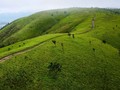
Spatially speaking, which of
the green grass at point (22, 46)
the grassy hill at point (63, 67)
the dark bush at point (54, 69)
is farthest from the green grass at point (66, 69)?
the green grass at point (22, 46)

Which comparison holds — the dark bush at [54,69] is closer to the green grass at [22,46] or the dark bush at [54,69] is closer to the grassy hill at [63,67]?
the grassy hill at [63,67]

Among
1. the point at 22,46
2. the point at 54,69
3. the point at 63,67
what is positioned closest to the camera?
the point at 54,69

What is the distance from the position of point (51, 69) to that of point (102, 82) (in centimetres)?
1462

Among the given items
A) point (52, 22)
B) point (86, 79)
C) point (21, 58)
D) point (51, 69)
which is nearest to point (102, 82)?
point (86, 79)

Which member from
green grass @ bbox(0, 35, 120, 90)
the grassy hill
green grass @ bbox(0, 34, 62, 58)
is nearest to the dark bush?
the grassy hill

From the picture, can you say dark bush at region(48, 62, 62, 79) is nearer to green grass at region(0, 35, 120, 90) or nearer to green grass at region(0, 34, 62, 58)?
green grass at region(0, 35, 120, 90)

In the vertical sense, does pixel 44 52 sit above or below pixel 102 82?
above

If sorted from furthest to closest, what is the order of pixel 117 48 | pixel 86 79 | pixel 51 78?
pixel 117 48
pixel 86 79
pixel 51 78

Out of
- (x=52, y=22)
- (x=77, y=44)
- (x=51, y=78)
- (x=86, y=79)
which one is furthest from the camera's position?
(x=52, y=22)

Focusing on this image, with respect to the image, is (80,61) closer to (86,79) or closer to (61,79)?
(86,79)

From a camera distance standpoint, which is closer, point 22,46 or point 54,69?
point 54,69

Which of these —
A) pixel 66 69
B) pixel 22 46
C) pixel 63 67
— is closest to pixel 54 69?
pixel 63 67

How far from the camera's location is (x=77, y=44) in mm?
77812

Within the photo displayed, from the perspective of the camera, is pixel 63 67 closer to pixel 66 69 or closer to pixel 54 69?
pixel 66 69
